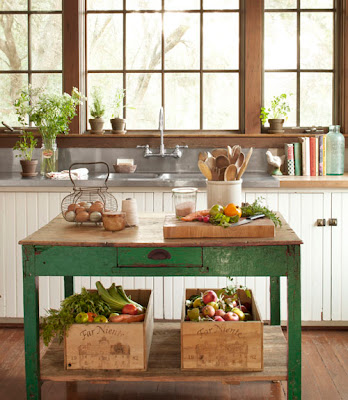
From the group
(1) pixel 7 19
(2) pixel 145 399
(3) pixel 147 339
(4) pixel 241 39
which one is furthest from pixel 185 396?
(1) pixel 7 19

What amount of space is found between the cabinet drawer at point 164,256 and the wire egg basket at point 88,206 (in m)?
0.36

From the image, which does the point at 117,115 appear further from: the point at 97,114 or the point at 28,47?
the point at 28,47

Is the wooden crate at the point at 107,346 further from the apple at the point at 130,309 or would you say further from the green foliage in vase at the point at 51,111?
the green foliage in vase at the point at 51,111

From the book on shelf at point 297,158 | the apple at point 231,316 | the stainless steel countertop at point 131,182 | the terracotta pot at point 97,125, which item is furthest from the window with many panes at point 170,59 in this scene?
the apple at point 231,316

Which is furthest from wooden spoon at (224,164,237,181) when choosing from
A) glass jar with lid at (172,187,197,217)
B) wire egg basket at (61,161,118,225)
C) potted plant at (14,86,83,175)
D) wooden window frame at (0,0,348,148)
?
potted plant at (14,86,83,175)

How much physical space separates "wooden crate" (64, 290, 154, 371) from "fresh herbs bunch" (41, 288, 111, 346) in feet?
0.16

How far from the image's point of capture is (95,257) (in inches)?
109

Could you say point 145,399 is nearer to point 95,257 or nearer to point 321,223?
point 95,257

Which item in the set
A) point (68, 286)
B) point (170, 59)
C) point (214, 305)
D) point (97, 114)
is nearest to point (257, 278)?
point (214, 305)

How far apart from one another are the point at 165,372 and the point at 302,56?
312 cm

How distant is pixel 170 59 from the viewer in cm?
512

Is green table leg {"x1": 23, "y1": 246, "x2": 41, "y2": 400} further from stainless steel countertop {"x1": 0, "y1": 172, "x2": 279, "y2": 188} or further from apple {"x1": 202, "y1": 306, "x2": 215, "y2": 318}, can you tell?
stainless steel countertop {"x1": 0, "y1": 172, "x2": 279, "y2": 188}

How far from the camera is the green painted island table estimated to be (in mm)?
2732

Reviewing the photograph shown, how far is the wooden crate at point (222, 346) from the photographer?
2.86 metres
